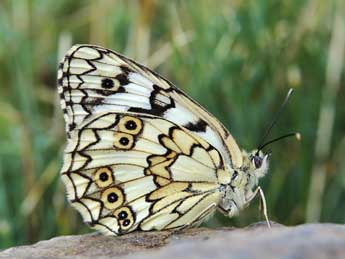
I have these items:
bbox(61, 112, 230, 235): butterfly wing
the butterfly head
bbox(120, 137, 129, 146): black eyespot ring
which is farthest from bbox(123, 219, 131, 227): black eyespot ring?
the butterfly head

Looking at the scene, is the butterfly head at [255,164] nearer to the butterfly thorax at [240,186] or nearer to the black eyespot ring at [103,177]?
the butterfly thorax at [240,186]

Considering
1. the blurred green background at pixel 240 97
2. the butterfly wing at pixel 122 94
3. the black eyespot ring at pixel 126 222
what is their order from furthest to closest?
the blurred green background at pixel 240 97, the butterfly wing at pixel 122 94, the black eyespot ring at pixel 126 222

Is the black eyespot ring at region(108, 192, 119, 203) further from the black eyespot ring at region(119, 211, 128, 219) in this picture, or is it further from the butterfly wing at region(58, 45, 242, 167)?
the butterfly wing at region(58, 45, 242, 167)

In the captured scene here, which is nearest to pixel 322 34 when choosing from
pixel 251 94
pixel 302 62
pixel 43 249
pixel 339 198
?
pixel 302 62

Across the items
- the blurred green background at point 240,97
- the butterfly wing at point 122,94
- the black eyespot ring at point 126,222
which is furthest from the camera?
the blurred green background at point 240,97

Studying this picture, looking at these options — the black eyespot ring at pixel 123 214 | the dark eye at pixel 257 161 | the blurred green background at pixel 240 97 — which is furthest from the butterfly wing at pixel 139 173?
the blurred green background at pixel 240 97

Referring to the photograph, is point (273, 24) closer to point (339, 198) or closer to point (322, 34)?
point (322, 34)
